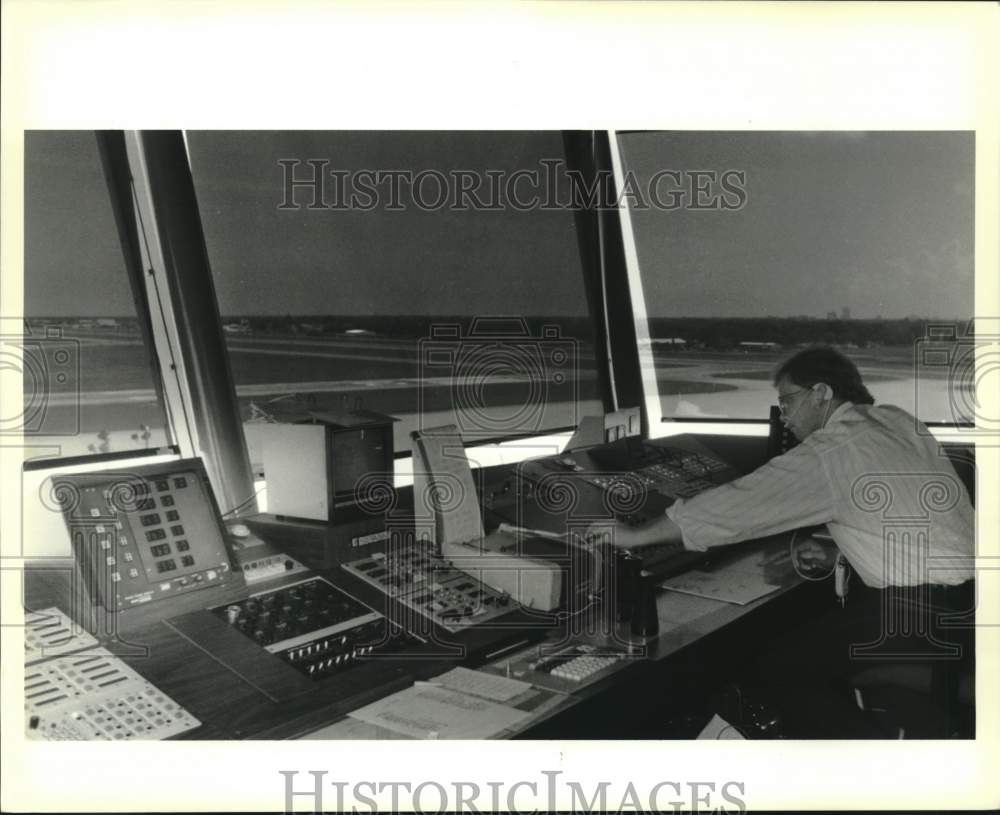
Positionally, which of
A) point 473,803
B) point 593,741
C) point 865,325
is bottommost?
point 473,803

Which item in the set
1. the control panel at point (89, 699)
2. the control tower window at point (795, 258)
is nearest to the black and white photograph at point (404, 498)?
the control panel at point (89, 699)

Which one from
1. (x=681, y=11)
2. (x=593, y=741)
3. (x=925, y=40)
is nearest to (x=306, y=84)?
(x=681, y=11)

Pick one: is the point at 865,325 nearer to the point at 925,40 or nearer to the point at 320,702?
the point at 925,40

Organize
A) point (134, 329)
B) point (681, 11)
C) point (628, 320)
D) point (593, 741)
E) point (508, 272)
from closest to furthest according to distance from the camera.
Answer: point (593, 741) < point (681, 11) < point (134, 329) < point (508, 272) < point (628, 320)

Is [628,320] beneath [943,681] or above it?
above

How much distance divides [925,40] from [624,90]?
0.79 metres

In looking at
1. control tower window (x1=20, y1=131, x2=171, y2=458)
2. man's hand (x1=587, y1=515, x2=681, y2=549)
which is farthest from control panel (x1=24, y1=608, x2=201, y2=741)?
man's hand (x1=587, y1=515, x2=681, y2=549)

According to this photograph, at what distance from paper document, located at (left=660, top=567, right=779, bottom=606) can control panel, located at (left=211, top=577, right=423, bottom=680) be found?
1049 millimetres

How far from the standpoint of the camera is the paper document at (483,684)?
1.87m

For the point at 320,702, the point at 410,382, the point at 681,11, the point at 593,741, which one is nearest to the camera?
the point at 320,702

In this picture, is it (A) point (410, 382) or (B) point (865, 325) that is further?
(B) point (865, 325)

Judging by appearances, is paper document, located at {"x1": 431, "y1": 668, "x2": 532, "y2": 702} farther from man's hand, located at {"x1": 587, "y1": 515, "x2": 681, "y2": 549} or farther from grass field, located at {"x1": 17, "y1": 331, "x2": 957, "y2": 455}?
grass field, located at {"x1": 17, "y1": 331, "x2": 957, "y2": 455}

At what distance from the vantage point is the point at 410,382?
330cm

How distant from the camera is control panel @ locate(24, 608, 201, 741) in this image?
5.26 feet
